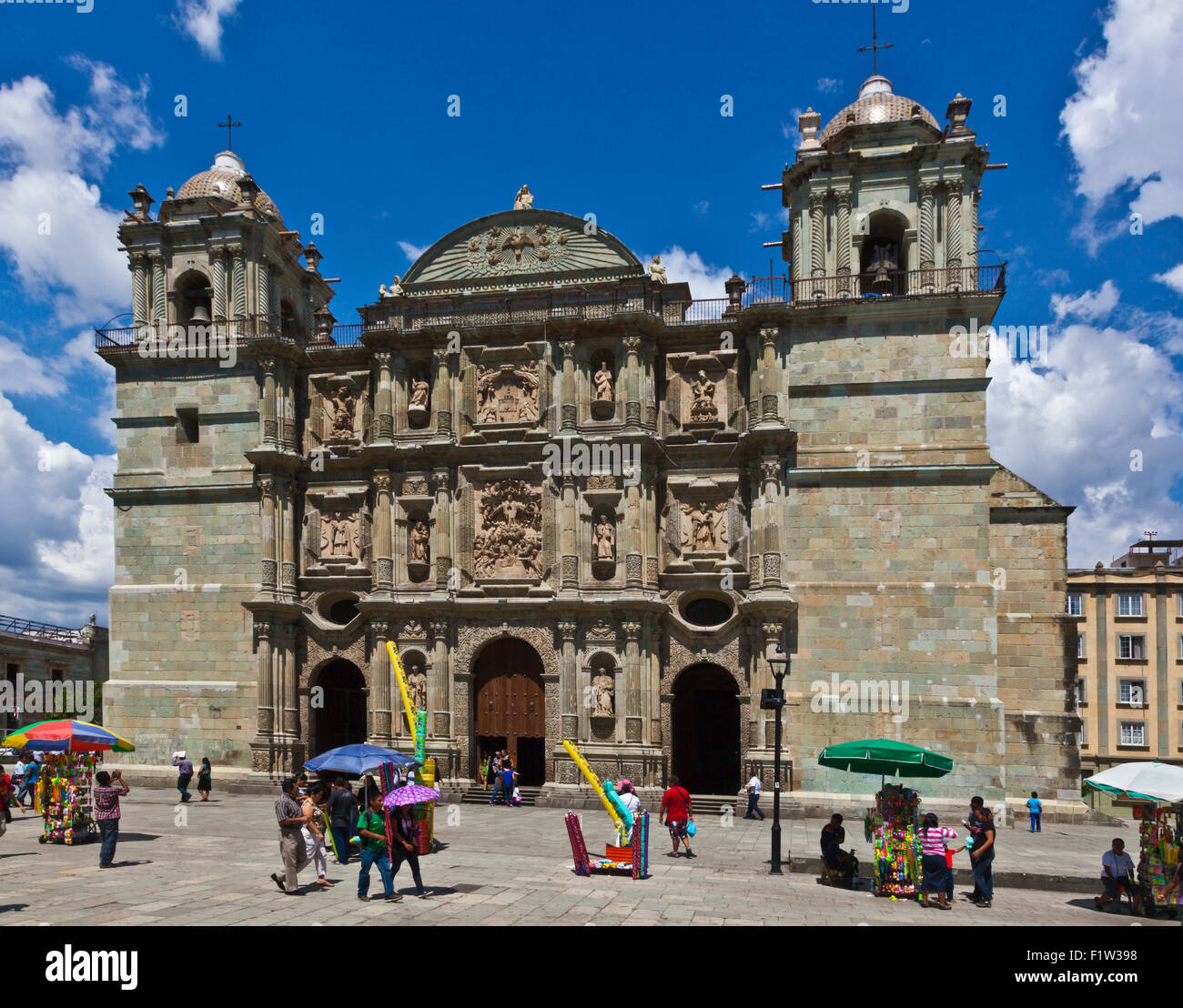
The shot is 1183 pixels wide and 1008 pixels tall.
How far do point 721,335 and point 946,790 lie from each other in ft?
54.0

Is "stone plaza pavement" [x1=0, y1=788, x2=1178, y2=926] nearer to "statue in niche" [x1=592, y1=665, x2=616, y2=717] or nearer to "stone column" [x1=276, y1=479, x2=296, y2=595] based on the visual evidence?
"statue in niche" [x1=592, y1=665, x2=616, y2=717]

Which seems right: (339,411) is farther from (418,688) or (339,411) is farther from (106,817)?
(106,817)

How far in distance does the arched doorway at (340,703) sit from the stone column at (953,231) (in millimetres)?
25060

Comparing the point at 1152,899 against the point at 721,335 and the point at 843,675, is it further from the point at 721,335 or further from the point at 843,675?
the point at 721,335

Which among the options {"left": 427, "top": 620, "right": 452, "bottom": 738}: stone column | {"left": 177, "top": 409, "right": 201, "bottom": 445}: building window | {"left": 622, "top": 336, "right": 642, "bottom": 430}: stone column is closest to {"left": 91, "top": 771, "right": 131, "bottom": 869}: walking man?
{"left": 427, "top": 620, "right": 452, "bottom": 738}: stone column

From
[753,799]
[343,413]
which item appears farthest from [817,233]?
[753,799]

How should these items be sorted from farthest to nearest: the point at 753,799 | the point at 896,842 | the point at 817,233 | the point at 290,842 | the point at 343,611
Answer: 1. the point at 343,611
2. the point at 817,233
3. the point at 753,799
4. the point at 896,842
5. the point at 290,842

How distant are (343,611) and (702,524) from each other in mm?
14019

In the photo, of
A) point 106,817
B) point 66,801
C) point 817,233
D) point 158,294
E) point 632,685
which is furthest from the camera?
point 158,294

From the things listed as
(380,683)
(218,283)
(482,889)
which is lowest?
(482,889)

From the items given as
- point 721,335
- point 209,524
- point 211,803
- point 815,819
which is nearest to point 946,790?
point 815,819

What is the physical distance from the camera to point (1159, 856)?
51.4 feet

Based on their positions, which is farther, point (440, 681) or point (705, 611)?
point (705, 611)

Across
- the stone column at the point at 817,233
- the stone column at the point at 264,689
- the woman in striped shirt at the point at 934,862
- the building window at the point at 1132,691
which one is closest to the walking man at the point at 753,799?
the woman in striped shirt at the point at 934,862
